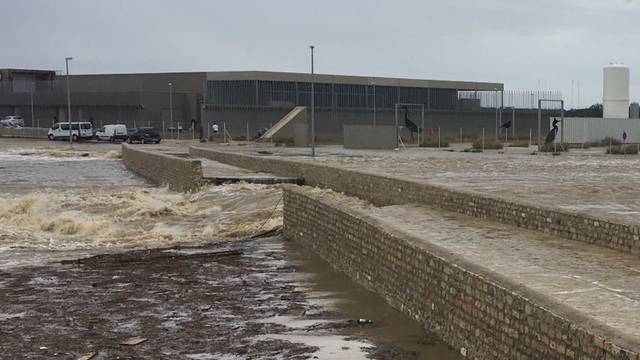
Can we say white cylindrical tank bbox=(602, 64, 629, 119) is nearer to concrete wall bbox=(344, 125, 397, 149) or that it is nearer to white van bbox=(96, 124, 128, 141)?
concrete wall bbox=(344, 125, 397, 149)

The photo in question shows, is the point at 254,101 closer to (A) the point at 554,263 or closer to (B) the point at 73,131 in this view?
(B) the point at 73,131

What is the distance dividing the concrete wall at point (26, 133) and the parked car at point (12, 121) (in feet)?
25.2

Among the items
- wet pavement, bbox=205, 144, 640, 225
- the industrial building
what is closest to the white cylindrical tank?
the industrial building

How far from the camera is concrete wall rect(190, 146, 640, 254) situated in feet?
38.0

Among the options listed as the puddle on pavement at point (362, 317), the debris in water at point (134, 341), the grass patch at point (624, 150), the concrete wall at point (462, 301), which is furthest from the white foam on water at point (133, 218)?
the grass patch at point (624, 150)

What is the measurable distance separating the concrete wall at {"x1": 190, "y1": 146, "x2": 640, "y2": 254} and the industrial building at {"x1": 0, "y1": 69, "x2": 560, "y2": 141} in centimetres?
6112

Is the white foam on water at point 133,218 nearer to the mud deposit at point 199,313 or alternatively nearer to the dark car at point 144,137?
the mud deposit at point 199,313

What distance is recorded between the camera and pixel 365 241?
12188mm

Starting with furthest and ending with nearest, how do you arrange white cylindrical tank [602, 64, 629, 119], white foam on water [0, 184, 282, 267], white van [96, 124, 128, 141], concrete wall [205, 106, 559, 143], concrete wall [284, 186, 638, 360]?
1. concrete wall [205, 106, 559, 143]
2. white van [96, 124, 128, 141]
3. white cylindrical tank [602, 64, 629, 119]
4. white foam on water [0, 184, 282, 267]
5. concrete wall [284, 186, 638, 360]

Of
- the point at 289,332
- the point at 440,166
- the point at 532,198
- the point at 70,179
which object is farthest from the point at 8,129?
the point at 289,332

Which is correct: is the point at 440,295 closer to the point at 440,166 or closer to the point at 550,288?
the point at 550,288

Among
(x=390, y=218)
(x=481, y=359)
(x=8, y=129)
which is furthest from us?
(x=8, y=129)

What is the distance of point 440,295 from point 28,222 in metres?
16.1

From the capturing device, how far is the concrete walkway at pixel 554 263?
25.0 ft
